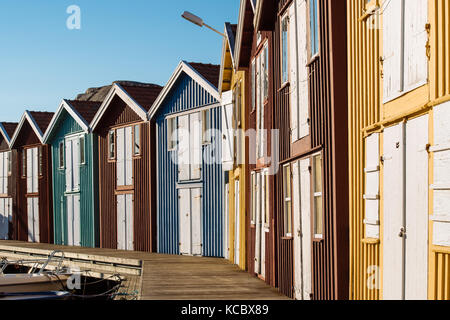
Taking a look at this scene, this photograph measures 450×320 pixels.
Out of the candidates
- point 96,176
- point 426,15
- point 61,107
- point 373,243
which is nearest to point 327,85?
point 373,243

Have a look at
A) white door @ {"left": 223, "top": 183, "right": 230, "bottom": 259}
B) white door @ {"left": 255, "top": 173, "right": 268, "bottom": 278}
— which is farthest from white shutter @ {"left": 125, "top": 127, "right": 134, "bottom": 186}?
white door @ {"left": 255, "top": 173, "right": 268, "bottom": 278}

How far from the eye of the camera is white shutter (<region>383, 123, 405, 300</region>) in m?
8.01

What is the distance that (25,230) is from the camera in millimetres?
37969

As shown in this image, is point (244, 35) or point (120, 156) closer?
point (244, 35)

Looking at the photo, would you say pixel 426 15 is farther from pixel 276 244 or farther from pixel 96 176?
A: pixel 96 176

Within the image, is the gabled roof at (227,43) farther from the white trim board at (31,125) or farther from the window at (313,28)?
the white trim board at (31,125)

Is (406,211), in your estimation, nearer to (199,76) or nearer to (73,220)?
(199,76)

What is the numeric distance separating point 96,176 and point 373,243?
2361 centimetres

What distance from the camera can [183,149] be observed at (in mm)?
26250

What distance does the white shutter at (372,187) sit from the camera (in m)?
8.84

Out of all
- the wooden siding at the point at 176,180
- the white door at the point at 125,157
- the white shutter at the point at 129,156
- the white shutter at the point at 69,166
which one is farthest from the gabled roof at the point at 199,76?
the white shutter at the point at 69,166

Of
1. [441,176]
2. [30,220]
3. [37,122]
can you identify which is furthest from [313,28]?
[30,220]

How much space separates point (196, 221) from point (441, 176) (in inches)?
736
